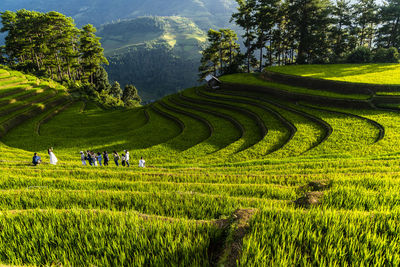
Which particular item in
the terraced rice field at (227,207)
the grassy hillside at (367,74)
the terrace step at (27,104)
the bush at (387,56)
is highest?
the bush at (387,56)

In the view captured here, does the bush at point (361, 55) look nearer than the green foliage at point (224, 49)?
Yes

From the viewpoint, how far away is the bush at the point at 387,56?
3288cm

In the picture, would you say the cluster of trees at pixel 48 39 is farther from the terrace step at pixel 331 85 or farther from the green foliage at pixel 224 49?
the terrace step at pixel 331 85

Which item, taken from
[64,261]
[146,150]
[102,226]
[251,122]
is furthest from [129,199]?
[251,122]

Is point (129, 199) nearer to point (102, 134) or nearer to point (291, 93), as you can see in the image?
point (102, 134)

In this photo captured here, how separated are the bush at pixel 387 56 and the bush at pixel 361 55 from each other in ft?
4.52

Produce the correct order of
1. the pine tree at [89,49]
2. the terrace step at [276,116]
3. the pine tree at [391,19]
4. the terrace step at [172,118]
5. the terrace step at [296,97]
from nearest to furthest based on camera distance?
the terrace step at [276,116]
the terrace step at [296,97]
the terrace step at [172,118]
the pine tree at [391,19]
the pine tree at [89,49]

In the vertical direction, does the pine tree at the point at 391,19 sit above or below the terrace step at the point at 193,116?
above

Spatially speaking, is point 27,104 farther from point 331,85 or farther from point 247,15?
point 247,15

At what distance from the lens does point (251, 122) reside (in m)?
23.0

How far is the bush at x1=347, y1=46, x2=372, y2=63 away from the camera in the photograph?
34.1 metres

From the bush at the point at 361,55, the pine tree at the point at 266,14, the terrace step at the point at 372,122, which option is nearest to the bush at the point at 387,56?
the bush at the point at 361,55

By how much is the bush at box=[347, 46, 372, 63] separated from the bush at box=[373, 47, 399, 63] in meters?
1.38

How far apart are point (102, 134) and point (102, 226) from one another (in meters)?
26.0
